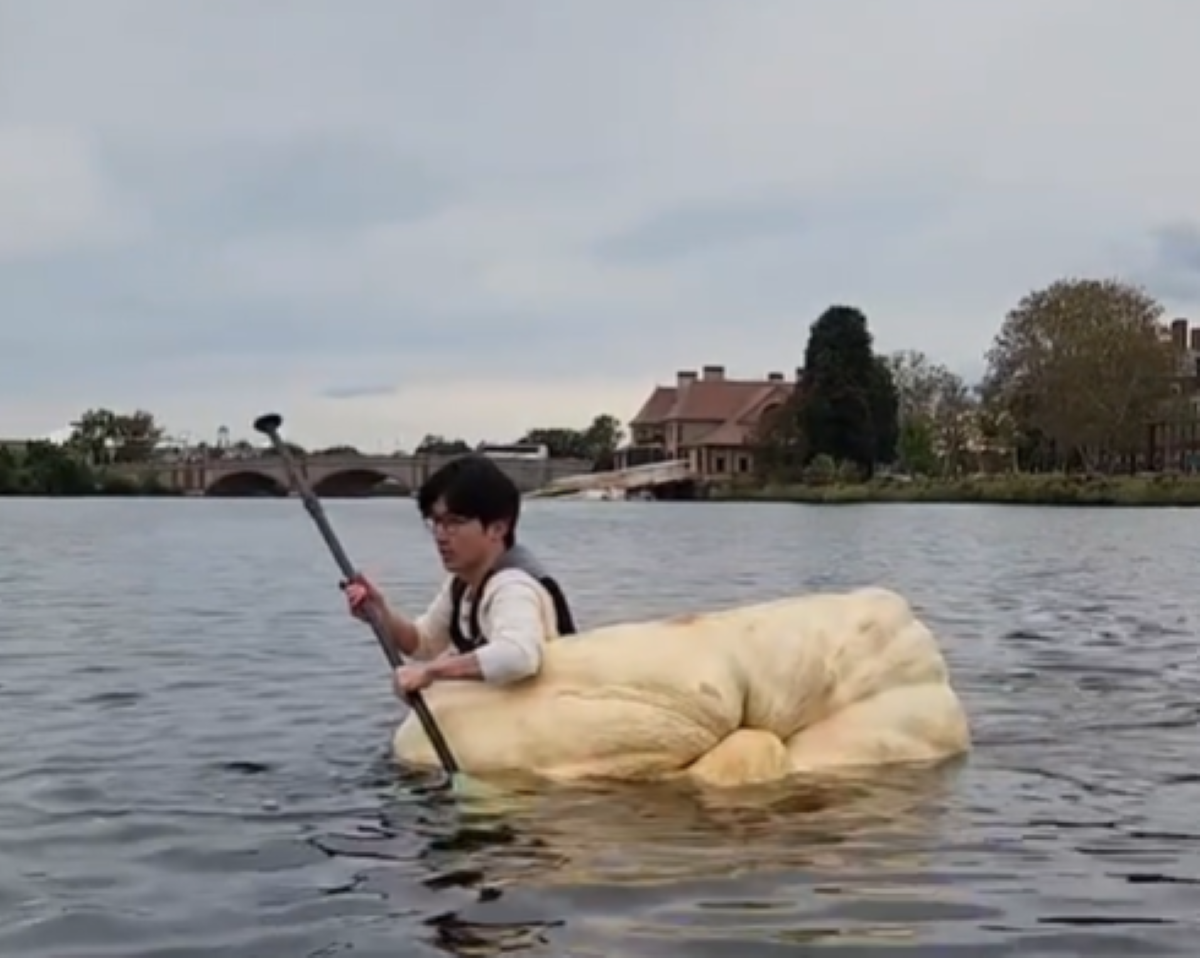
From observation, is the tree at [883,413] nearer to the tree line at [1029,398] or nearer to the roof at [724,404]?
the tree line at [1029,398]

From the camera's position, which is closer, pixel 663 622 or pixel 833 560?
pixel 663 622

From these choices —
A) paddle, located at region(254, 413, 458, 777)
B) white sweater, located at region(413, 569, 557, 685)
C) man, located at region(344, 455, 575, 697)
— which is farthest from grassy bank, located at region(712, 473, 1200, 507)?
white sweater, located at region(413, 569, 557, 685)

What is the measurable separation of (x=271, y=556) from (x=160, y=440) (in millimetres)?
122825

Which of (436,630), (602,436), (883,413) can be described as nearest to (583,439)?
(602,436)

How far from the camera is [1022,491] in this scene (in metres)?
91.9

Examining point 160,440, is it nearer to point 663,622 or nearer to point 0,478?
point 0,478

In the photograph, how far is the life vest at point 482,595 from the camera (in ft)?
28.6

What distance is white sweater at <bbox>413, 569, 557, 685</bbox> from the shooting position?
830 centimetres

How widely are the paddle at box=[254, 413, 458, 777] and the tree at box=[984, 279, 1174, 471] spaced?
96.5 meters

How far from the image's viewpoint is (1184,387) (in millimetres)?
119062

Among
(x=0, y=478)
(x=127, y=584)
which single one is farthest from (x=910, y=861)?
(x=0, y=478)

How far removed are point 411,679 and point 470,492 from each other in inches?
31.9

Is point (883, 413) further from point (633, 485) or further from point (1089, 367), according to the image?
point (633, 485)

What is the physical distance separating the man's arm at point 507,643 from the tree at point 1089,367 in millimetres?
97201
